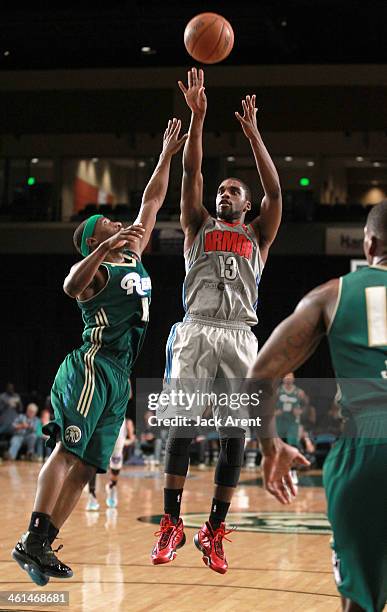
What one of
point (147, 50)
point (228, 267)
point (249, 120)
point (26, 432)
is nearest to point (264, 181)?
point (249, 120)

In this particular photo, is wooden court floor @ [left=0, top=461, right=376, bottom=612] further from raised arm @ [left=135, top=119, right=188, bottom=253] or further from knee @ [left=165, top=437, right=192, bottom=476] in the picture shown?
raised arm @ [left=135, top=119, right=188, bottom=253]

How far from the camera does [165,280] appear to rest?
74.8 ft

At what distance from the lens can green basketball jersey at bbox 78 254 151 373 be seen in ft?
18.1

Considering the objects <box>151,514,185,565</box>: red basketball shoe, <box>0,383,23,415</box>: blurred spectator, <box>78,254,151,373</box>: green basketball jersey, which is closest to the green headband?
<box>78,254,151,373</box>: green basketball jersey

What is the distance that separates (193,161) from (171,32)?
53.9 feet

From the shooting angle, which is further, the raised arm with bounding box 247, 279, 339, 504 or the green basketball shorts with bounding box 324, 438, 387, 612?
the raised arm with bounding box 247, 279, 339, 504

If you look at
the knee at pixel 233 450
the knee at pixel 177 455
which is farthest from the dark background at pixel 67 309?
the knee at pixel 177 455

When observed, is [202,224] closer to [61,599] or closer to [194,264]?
[194,264]

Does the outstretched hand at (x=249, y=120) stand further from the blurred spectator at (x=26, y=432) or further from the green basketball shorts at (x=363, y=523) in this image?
Result: the blurred spectator at (x=26, y=432)

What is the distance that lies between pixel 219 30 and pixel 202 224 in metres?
1.34

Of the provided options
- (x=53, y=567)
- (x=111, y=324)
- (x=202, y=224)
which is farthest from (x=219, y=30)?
(x=53, y=567)

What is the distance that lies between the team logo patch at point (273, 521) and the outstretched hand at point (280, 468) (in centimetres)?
666

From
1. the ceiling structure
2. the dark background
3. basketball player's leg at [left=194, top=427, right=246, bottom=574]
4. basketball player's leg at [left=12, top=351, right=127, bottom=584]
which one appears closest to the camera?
basketball player's leg at [left=12, top=351, right=127, bottom=584]

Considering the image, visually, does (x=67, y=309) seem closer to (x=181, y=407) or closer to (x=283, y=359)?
(x=181, y=407)
